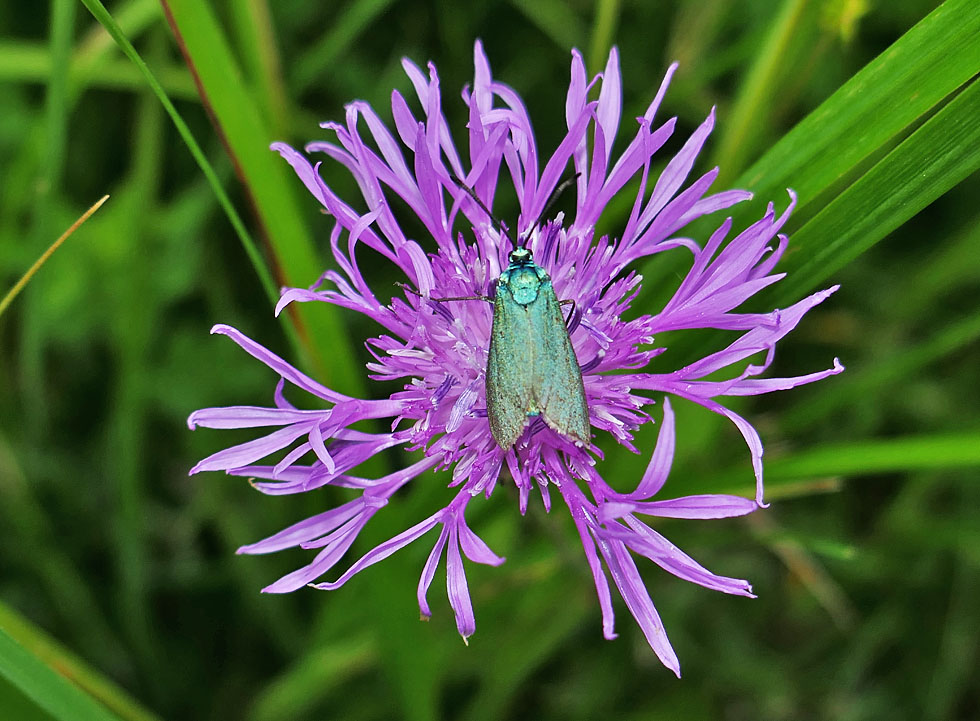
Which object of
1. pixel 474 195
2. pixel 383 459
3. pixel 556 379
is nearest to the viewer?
pixel 556 379

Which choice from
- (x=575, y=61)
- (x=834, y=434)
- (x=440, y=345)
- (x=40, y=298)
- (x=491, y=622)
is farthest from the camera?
(x=834, y=434)

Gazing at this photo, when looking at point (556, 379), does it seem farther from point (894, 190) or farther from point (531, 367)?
point (894, 190)

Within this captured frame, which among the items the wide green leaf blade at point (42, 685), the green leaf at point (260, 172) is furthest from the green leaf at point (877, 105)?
the wide green leaf blade at point (42, 685)

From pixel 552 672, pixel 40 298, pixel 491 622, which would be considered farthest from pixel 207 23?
pixel 552 672

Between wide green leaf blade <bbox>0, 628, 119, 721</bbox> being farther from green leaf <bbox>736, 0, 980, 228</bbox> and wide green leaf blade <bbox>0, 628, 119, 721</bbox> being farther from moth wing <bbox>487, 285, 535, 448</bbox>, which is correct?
green leaf <bbox>736, 0, 980, 228</bbox>

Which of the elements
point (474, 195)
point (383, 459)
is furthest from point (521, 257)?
point (383, 459)

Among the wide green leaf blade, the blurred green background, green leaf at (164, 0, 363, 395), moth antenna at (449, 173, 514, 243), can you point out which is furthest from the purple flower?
the blurred green background

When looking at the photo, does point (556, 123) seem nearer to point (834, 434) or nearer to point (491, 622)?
point (834, 434)
